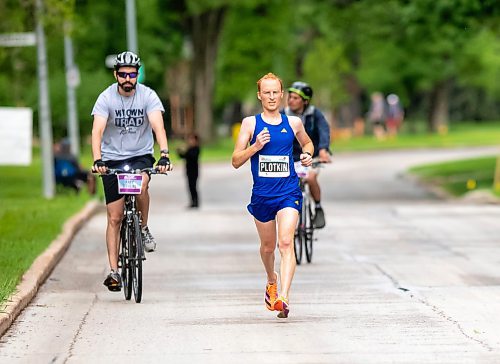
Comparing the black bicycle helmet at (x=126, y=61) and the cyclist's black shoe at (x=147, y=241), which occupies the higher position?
the black bicycle helmet at (x=126, y=61)

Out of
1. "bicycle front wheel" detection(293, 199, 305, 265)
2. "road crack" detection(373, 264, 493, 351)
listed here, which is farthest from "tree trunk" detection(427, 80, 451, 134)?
"road crack" detection(373, 264, 493, 351)

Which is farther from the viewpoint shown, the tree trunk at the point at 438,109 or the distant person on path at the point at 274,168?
the tree trunk at the point at 438,109

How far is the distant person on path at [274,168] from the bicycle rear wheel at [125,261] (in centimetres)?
152

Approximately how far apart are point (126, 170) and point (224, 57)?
182ft

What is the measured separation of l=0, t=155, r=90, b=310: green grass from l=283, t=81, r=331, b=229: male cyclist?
3.03 m

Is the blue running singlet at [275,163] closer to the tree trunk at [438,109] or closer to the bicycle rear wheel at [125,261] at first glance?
the bicycle rear wheel at [125,261]

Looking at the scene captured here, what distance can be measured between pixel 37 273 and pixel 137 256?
2.14 meters

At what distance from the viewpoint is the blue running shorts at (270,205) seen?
11.4m

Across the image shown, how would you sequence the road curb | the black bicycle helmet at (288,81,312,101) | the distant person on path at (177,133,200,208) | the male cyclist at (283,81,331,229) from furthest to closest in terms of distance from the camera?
the distant person on path at (177,133,200,208) → the male cyclist at (283,81,331,229) → the black bicycle helmet at (288,81,312,101) → the road curb

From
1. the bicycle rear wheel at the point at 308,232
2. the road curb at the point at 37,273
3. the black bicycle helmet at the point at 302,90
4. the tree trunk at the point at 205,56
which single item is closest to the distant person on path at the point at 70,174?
the road curb at the point at 37,273

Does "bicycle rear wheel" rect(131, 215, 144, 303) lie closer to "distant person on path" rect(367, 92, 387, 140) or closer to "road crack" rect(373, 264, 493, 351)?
"road crack" rect(373, 264, 493, 351)

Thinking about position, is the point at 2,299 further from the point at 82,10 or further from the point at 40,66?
the point at 82,10

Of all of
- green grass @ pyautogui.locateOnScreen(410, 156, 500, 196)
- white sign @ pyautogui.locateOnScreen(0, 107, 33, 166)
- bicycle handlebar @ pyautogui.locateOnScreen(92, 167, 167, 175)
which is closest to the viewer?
bicycle handlebar @ pyautogui.locateOnScreen(92, 167, 167, 175)

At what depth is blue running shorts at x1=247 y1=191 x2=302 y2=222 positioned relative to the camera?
37.4 feet
